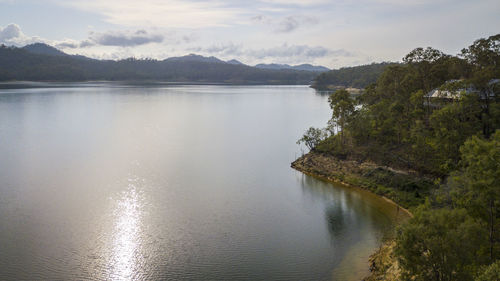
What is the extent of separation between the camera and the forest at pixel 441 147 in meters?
9.11

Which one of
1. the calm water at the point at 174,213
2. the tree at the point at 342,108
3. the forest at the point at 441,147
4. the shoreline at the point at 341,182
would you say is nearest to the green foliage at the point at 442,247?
the forest at the point at 441,147

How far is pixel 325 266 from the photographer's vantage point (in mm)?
13633

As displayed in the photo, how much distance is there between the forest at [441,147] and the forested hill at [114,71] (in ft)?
415

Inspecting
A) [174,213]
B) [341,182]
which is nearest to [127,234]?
[174,213]

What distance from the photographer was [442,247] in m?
8.90

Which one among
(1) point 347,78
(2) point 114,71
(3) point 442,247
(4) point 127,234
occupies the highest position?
(2) point 114,71

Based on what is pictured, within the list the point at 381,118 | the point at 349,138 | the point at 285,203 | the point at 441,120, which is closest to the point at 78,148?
the point at 285,203

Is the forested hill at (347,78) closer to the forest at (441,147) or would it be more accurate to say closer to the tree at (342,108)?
the forest at (441,147)

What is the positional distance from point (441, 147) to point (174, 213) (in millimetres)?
14722

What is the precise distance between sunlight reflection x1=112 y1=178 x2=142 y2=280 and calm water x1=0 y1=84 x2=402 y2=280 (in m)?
0.06

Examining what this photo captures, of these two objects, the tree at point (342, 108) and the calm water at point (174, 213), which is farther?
the tree at point (342, 108)

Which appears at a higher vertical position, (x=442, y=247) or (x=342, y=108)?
(x=342, y=108)

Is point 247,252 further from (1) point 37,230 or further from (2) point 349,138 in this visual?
(2) point 349,138

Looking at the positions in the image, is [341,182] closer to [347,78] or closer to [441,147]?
[441,147]
